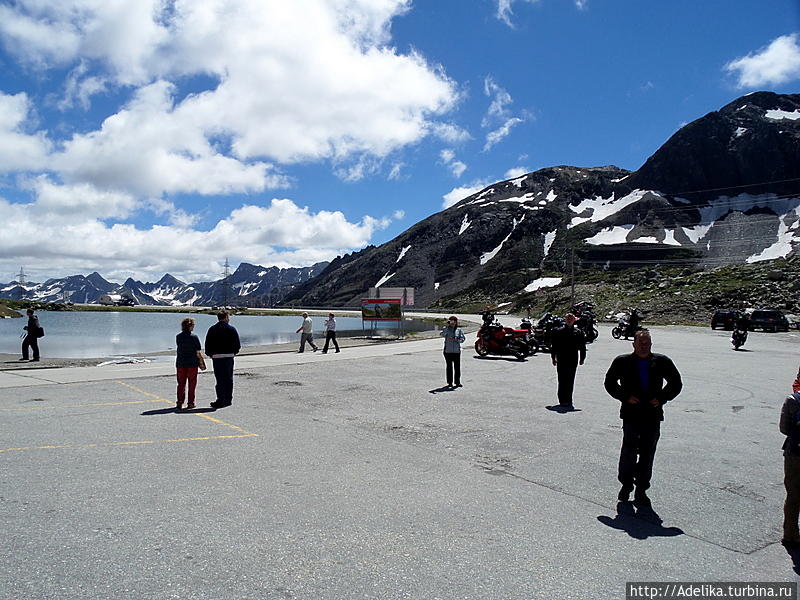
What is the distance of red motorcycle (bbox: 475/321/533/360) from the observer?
2289 centimetres

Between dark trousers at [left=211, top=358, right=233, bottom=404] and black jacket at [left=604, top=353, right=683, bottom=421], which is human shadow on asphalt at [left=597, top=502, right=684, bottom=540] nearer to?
black jacket at [left=604, top=353, right=683, bottom=421]

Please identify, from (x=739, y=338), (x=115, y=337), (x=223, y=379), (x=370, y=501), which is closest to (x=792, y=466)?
(x=370, y=501)

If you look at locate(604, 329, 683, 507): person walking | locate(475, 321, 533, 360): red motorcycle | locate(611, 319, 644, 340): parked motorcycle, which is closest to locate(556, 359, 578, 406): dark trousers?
locate(604, 329, 683, 507): person walking

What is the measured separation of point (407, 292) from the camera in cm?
4712

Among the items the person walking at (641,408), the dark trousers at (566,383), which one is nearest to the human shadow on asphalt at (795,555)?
the person walking at (641,408)

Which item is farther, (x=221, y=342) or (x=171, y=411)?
(x=221, y=342)

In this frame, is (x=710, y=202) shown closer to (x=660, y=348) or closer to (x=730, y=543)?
(x=660, y=348)

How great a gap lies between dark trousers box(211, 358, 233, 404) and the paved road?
0.38m

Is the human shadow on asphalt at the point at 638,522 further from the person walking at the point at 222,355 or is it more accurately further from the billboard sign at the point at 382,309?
the billboard sign at the point at 382,309

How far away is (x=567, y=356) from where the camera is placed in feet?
40.5

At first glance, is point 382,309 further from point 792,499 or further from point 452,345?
point 792,499

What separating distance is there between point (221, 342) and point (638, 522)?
30.0 ft

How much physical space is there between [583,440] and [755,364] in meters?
15.6

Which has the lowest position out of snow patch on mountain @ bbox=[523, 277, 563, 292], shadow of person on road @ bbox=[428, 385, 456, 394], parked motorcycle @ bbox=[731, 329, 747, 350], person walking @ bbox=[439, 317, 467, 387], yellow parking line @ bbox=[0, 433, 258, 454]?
shadow of person on road @ bbox=[428, 385, 456, 394]
